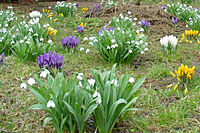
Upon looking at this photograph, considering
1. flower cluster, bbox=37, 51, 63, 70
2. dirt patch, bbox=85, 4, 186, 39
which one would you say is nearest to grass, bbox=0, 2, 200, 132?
flower cluster, bbox=37, 51, 63, 70

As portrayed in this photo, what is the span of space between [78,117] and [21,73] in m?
Answer: 1.70

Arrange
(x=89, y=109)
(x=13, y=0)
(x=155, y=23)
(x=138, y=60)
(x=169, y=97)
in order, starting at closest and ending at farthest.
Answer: (x=89, y=109) → (x=169, y=97) → (x=138, y=60) → (x=155, y=23) → (x=13, y=0)

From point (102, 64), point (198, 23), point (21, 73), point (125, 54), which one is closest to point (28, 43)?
point (21, 73)

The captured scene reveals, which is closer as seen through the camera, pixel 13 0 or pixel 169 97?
pixel 169 97

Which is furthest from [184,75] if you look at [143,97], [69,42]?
[69,42]

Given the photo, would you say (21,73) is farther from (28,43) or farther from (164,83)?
(164,83)

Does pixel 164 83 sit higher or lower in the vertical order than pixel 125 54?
lower

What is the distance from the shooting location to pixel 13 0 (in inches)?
456

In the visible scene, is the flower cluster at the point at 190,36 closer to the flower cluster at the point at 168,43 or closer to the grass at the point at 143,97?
the grass at the point at 143,97

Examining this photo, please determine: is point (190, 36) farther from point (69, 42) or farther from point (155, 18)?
point (69, 42)

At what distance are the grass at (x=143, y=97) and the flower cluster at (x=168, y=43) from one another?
0.15m

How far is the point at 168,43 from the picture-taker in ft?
13.3

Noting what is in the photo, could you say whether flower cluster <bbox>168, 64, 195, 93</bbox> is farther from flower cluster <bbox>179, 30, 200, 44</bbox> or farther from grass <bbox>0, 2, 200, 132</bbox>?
flower cluster <bbox>179, 30, 200, 44</bbox>

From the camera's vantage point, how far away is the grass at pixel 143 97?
2293mm
